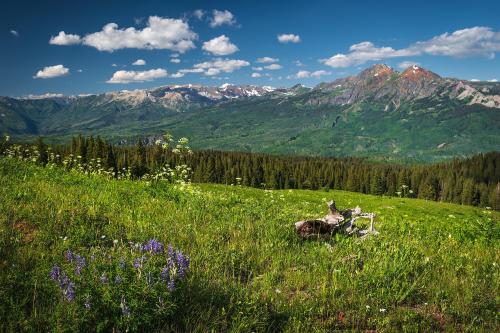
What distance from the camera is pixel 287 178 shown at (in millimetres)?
148125

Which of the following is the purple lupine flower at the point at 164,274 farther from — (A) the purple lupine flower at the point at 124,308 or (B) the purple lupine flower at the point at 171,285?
(A) the purple lupine flower at the point at 124,308

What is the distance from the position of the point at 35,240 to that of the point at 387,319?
5.98 metres

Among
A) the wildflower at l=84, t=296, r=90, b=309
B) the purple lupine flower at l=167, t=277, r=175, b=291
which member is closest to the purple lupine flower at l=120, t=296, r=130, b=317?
the wildflower at l=84, t=296, r=90, b=309

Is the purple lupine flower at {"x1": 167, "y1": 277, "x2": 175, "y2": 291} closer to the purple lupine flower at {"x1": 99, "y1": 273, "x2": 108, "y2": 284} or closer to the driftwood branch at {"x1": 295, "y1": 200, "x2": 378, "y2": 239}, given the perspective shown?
the purple lupine flower at {"x1": 99, "y1": 273, "x2": 108, "y2": 284}

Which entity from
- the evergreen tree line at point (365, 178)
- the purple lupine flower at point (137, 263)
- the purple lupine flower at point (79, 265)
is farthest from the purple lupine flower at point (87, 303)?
the evergreen tree line at point (365, 178)

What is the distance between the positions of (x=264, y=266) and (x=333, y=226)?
3160mm

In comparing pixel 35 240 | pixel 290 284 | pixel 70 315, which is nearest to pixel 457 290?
pixel 290 284

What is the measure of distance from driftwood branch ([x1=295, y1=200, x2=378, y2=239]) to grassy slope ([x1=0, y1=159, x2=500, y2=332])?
35cm

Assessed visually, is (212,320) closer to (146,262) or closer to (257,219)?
(146,262)

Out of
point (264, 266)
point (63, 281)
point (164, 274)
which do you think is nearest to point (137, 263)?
point (164, 274)

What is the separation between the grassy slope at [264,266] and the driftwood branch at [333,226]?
0.35m

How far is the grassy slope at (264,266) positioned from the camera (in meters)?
5.05

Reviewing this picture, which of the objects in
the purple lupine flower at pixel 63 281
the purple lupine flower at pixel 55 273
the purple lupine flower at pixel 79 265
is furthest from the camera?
→ the purple lupine flower at pixel 79 265

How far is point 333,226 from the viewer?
989cm
